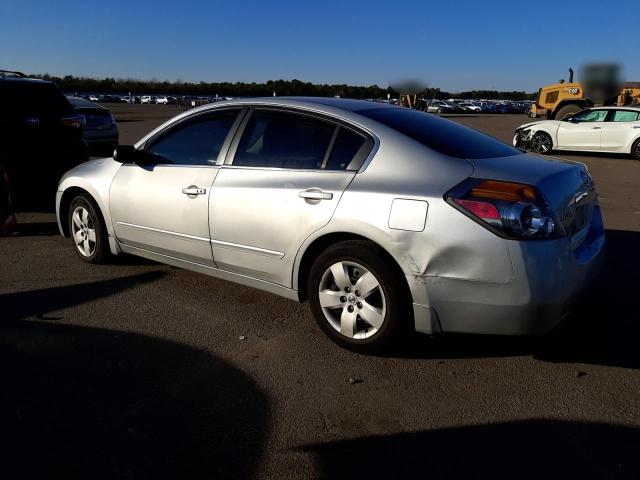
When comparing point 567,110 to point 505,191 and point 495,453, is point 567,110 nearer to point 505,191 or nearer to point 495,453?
point 505,191

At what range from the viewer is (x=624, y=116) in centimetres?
1565

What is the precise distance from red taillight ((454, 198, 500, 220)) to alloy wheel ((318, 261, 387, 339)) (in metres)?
0.66

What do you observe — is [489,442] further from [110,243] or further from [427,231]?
[110,243]

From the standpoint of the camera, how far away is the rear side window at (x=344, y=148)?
3658 mm

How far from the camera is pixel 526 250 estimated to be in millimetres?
3029

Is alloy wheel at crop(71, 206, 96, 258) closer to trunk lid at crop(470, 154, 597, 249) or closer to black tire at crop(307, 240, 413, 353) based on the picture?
black tire at crop(307, 240, 413, 353)

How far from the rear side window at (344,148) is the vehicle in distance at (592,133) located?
46.5 feet

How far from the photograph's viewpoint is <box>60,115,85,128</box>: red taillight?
25.5 ft

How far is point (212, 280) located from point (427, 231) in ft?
7.79

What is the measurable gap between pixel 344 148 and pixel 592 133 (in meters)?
14.4

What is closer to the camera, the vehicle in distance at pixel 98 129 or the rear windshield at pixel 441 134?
the rear windshield at pixel 441 134

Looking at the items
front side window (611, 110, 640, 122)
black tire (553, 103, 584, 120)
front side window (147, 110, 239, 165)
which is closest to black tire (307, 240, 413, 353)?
front side window (147, 110, 239, 165)

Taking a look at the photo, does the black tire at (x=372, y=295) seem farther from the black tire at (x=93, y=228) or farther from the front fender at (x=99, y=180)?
the black tire at (x=93, y=228)

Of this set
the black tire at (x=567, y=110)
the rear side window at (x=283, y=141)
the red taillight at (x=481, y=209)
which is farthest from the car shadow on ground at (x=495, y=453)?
the black tire at (x=567, y=110)
